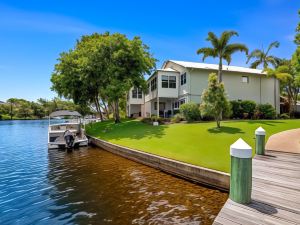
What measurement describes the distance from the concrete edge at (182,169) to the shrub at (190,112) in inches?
387

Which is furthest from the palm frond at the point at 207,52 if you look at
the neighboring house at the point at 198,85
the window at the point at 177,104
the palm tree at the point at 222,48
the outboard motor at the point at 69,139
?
the outboard motor at the point at 69,139

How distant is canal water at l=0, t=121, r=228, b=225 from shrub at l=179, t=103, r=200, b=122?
11.9m

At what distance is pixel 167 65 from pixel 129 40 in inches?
310

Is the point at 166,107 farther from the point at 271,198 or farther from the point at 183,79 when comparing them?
the point at 271,198

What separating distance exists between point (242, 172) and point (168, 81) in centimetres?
2258

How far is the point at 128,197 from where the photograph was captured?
6.88m

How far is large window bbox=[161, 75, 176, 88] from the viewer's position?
2638 centimetres

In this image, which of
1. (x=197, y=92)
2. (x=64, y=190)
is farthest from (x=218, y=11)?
(x=64, y=190)

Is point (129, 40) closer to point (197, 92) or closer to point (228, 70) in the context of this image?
point (197, 92)

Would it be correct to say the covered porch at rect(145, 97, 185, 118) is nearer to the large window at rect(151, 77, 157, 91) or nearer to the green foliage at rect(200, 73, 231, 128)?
the large window at rect(151, 77, 157, 91)

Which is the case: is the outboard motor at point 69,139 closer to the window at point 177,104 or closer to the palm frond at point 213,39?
the window at point 177,104

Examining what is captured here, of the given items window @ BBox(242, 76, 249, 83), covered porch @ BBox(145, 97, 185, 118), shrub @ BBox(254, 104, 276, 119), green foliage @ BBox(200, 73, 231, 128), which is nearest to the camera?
green foliage @ BBox(200, 73, 231, 128)

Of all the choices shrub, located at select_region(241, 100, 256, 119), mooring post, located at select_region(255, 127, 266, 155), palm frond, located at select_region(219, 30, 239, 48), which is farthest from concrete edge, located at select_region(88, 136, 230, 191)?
palm frond, located at select_region(219, 30, 239, 48)

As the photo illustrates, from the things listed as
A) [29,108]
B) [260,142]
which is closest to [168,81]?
[260,142]
